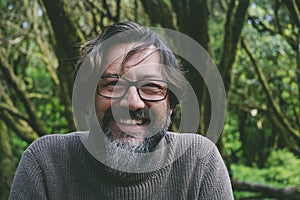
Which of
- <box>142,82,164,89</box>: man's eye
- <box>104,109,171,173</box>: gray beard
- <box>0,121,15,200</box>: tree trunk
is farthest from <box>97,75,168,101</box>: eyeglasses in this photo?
<box>0,121,15,200</box>: tree trunk

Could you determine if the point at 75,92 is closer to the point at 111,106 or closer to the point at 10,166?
the point at 111,106

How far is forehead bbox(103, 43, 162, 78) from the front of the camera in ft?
7.07

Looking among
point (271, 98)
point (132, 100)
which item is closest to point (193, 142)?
point (132, 100)

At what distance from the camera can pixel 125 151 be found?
213 cm

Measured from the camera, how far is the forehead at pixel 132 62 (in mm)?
2154

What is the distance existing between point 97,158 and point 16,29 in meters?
3.55

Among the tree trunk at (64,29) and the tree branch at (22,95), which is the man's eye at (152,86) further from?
the tree branch at (22,95)

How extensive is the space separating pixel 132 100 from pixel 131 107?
0.10ft

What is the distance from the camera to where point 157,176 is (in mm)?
2266

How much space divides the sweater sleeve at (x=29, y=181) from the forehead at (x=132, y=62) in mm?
443

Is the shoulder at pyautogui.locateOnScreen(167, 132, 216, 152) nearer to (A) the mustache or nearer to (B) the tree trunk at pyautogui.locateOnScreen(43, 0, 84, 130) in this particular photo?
(A) the mustache

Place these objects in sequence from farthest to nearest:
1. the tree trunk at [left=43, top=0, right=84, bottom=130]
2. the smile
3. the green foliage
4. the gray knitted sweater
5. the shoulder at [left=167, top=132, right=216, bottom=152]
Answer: the green foliage, the tree trunk at [left=43, top=0, right=84, bottom=130], the shoulder at [left=167, top=132, right=216, bottom=152], the gray knitted sweater, the smile

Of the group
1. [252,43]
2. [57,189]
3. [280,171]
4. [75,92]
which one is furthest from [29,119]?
[280,171]

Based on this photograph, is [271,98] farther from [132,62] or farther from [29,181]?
[29,181]
